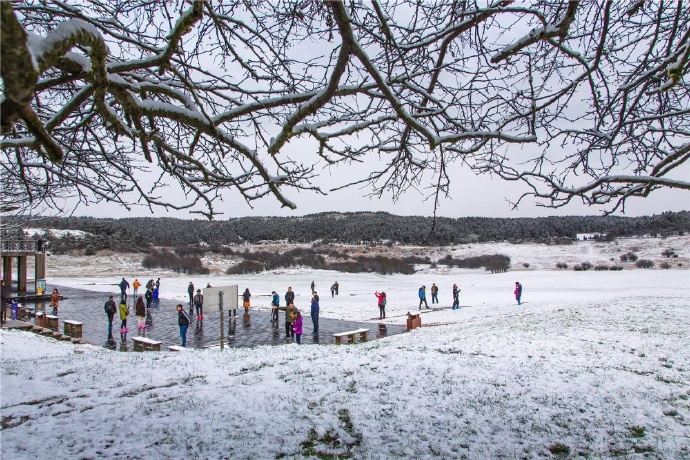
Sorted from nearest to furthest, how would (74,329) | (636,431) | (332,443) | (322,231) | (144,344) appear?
(332,443), (636,431), (144,344), (74,329), (322,231)

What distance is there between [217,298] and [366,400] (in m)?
6.54

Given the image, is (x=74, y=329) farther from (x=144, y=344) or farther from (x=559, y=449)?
(x=559, y=449)

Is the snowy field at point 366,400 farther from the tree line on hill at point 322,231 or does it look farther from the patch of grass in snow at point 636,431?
the tree line on hill at point 322,231

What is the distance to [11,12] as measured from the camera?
1828mm

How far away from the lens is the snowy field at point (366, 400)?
190 inches

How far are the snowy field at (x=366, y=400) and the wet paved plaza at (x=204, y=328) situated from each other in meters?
4.27

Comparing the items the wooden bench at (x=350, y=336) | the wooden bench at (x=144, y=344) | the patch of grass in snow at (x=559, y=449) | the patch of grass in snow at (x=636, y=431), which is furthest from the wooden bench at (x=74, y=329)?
the patch of grass in snow at (x=636, y=431)

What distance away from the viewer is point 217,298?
467 inches

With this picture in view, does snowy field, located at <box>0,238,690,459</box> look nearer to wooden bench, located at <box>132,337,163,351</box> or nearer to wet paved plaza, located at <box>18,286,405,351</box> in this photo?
wooden bench, located at <box>132,337,163,351</box>

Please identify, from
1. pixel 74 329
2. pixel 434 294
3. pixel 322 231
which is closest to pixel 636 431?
pixel 74 329

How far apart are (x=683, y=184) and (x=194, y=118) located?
3790 mm

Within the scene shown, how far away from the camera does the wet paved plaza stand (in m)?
15.8

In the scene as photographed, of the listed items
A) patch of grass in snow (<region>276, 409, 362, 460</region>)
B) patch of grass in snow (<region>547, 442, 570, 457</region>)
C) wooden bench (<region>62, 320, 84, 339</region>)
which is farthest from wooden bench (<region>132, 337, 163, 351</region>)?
patch of grass in snow (<region>547, 442, 570, 457</region>)

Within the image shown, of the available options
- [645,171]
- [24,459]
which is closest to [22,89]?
[24,459]
